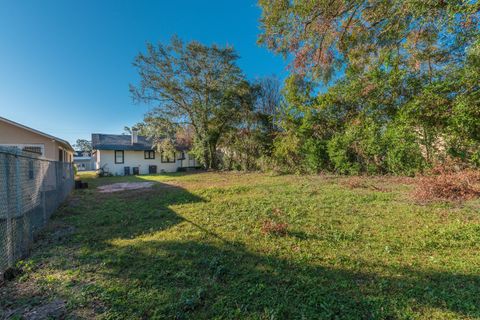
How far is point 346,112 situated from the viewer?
11938 mm

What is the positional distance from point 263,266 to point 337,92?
441 inches

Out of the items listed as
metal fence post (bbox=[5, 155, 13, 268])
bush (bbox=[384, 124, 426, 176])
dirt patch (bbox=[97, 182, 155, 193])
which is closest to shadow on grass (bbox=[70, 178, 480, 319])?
metal fence post (bbox=[5, 155, 13, 268])

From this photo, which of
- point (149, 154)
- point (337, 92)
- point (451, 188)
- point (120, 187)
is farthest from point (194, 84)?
Answer: point (451, 188)

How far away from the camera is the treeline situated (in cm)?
538

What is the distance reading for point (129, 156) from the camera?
21.0 m

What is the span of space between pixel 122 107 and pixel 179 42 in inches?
360

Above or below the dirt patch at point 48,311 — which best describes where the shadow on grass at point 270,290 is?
below

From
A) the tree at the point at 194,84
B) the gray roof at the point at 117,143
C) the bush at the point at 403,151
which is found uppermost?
the tree at the point at 194,84

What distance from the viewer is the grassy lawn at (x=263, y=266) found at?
1.94 meters

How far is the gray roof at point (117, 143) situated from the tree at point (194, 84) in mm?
4731

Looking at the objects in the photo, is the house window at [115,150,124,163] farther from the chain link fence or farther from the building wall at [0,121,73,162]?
the chain link fence

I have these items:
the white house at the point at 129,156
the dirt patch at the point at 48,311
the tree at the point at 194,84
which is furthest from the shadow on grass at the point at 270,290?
the white house at the point at 129,156

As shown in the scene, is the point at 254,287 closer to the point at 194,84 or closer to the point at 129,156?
the point at 194,84

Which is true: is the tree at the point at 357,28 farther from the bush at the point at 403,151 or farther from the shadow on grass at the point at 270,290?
the shadow on grass at the point at 270,290
